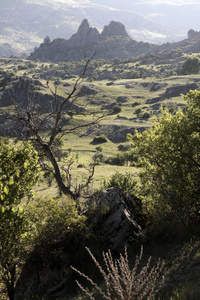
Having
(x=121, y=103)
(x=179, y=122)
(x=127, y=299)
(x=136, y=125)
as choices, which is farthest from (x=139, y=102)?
(x=127, y=299)

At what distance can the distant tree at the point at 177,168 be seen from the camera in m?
15.3

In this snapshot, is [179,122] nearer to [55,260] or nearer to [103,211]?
[103,211]

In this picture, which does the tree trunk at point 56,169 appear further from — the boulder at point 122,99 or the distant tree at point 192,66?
the distant tree at point 192,66

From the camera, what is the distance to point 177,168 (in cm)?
1570

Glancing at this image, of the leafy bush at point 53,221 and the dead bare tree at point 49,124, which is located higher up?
the dead bare tree at point 49,124

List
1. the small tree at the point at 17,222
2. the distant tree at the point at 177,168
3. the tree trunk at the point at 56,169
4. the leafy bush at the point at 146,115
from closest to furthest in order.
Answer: the small tree at the point at 17,222
the tree trunk at the point at 56,169
the distant tree at the point at 177,168
the leafy bush at the point at 146,115

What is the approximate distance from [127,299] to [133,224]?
845 cm

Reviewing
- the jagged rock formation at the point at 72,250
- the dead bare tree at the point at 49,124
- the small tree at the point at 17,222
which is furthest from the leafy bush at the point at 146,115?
the small tree at the point at 17,222

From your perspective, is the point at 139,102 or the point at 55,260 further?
the point at 139,102

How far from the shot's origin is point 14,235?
11.8m

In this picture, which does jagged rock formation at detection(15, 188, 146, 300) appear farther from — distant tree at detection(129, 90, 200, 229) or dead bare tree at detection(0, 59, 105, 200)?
dead bare tree at detection(0, 59, 105, 200)

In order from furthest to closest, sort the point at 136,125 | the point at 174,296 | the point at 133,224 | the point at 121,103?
the point at 121,103, the point at 136,125, the point at 133,224, the point at 174,296

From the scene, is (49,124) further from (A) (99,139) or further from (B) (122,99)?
(B) (122,99)

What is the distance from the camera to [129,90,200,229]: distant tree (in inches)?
604
